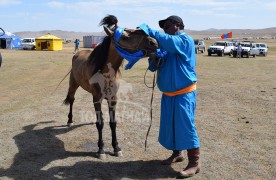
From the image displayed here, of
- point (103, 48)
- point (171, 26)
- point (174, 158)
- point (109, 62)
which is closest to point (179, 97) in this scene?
point (171, 26)

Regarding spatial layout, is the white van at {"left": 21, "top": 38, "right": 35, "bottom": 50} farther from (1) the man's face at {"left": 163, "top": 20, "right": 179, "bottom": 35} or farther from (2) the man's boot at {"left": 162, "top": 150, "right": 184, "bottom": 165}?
(1) the man's face at {"left": 163, "top": 20, "right": 179, "bottom": 35}

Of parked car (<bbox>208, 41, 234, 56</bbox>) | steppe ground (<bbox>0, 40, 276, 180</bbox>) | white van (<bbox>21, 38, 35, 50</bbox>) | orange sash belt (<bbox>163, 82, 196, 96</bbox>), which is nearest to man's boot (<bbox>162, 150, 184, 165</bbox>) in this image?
steppe ground (<bbox>0, 40, 276, 180</bbox>)

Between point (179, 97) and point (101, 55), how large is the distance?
1.51 m

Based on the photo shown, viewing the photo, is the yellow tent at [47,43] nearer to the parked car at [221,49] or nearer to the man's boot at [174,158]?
the parked car at [221,49]

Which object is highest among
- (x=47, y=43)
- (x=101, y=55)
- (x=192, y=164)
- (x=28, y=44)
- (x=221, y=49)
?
(x=47, y=43)

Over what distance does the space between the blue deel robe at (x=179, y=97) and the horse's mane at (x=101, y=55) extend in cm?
105

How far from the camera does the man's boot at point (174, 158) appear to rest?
4.95m

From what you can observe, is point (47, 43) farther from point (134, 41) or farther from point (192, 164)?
point (192, 164)

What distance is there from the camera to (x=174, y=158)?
16.4 feet

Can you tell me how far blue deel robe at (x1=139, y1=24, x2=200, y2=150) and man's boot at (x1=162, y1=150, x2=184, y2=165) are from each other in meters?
0.49

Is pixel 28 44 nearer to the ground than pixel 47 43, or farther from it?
nearer to the ground

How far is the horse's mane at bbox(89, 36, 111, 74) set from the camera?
5.02 meters

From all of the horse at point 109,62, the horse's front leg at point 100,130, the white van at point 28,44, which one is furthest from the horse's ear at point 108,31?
the white van at point 28,44

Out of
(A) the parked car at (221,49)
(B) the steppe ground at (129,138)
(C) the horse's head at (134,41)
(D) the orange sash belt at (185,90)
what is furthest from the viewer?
(A) the parked car at (221,49)
